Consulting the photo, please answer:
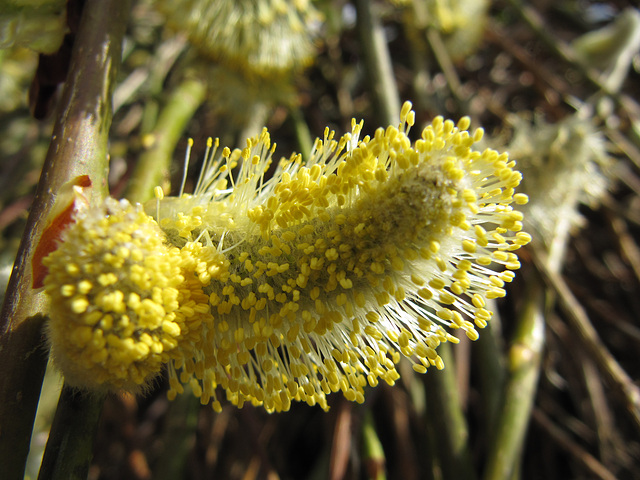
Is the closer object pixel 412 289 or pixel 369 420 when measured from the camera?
pixel 412 289

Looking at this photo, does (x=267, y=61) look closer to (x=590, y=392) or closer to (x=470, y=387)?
(x=470, y=387)

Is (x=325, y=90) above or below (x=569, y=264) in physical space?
above

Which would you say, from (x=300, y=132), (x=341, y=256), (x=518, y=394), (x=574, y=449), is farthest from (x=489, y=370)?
(x=300, y=132)

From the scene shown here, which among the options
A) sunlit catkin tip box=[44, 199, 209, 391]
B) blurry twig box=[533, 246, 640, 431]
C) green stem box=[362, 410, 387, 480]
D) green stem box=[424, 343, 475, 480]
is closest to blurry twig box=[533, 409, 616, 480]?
blurry twig box=[533, 246, 640, 431]

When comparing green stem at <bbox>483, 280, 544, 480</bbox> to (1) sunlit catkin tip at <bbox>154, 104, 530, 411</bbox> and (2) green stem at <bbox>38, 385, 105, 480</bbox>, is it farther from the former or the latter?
(2) green stem at <bbox>38, 385, 105, 480</bbox>

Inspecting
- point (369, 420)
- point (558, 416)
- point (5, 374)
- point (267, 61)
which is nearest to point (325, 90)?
point (267, 61)

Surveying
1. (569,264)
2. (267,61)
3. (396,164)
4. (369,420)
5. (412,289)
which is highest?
(267,61)
